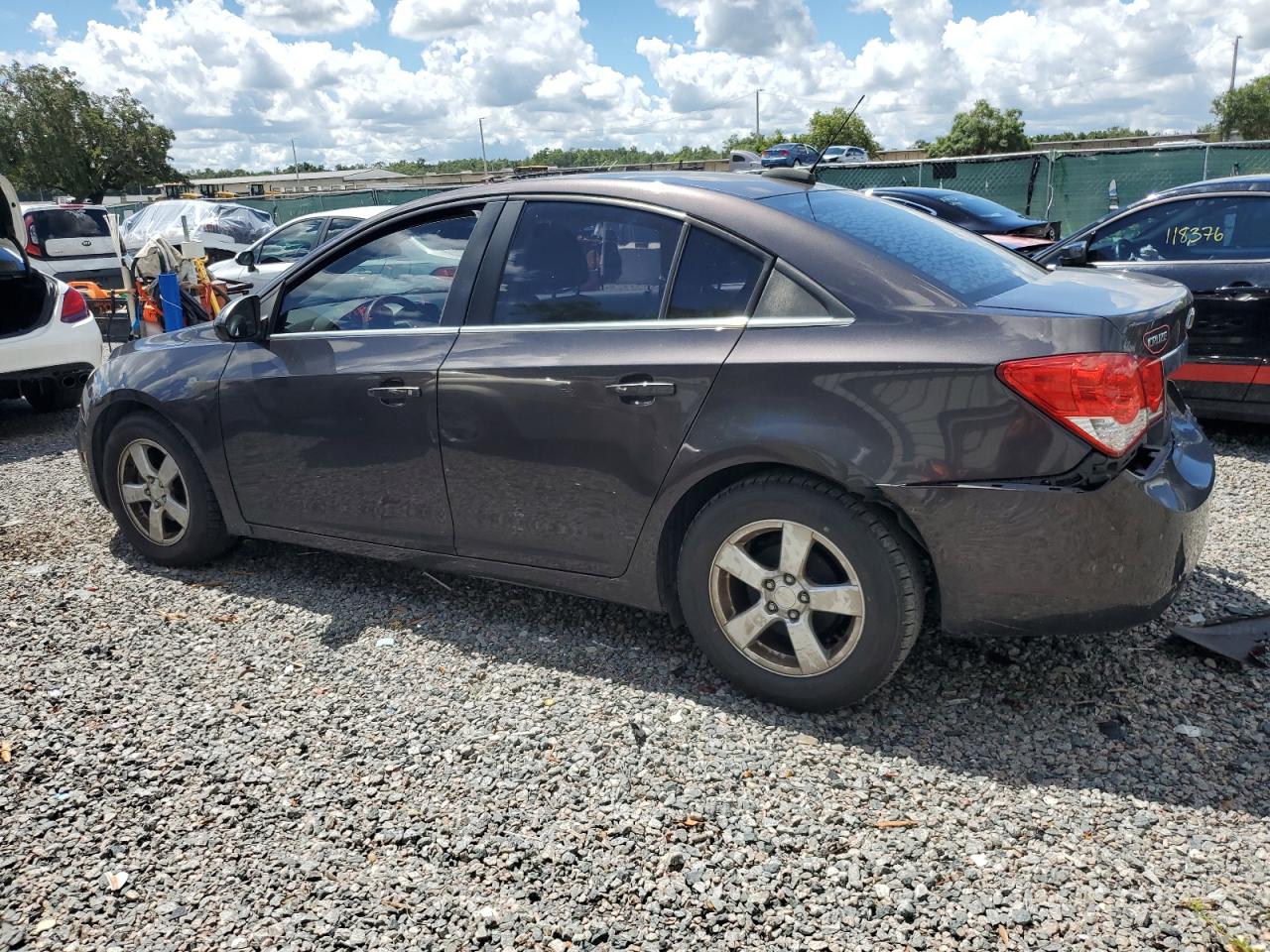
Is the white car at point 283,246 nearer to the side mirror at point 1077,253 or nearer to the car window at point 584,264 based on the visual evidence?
the side mirror at point 1077,253

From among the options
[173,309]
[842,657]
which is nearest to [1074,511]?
[842,657]

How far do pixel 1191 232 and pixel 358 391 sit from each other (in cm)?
546

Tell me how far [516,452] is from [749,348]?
0.95 m

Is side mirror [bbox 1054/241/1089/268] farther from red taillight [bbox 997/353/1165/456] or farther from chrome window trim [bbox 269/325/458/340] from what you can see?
chrome window trim [bbox 269/325/458/340]

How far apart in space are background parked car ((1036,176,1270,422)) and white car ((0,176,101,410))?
295 inches

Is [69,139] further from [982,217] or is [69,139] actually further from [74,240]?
[982,217]

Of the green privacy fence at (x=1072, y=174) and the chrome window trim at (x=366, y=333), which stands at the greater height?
the chrome window trim at (x=366, y=333)

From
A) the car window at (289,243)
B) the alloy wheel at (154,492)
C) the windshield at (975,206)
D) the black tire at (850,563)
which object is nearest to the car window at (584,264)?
the black tire at (850,563)

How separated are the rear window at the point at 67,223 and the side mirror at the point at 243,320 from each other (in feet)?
48.8

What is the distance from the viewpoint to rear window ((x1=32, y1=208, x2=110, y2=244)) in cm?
1639

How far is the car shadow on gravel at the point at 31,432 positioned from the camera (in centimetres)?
752

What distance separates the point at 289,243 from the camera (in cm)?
1311

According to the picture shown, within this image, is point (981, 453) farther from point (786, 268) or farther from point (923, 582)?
point (786, 268)

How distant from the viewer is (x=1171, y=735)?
9.74ft
